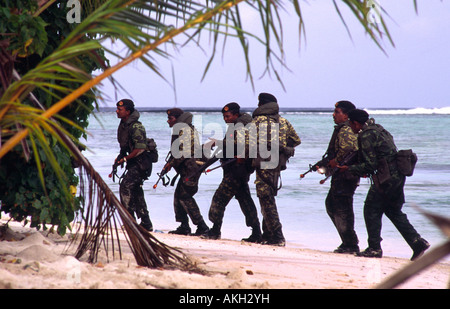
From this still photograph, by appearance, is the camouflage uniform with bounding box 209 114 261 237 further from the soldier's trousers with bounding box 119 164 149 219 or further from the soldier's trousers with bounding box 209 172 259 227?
the soldier's trousers with bounding box 119 164 149 219

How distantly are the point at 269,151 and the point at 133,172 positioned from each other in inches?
85.0

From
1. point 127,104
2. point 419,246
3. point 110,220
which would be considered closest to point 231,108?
point 127,104

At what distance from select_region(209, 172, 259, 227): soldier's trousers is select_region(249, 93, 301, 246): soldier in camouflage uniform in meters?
0.36

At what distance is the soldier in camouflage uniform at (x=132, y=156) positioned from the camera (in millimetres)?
7961

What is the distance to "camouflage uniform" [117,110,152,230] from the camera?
7965 mm

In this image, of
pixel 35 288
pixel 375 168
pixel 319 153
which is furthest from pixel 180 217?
pixel 319 153

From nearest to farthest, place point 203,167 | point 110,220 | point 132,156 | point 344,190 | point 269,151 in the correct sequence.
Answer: point 110,220 → point 344,190 → point 269,151 → point 203,167 → point 132,156

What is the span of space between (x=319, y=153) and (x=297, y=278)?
19113 mm

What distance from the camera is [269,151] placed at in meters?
7.06

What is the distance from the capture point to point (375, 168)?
20.8ft

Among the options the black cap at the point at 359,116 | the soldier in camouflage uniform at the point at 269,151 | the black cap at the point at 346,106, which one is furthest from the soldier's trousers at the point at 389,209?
the soldier in camouflage uniform at the point at 269,151

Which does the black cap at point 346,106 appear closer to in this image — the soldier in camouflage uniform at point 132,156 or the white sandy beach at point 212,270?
the white sandy beach at point 212,270

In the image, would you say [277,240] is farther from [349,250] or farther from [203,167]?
[203,167]

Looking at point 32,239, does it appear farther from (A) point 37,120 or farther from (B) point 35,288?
(A) point 37,120
